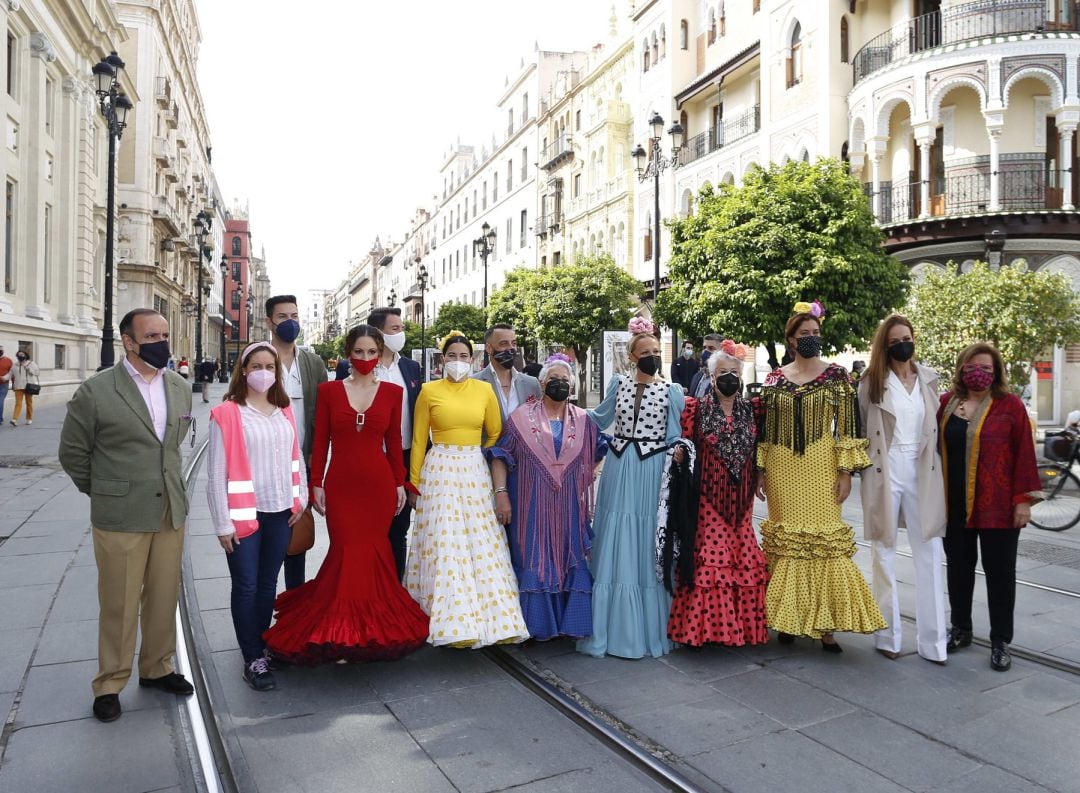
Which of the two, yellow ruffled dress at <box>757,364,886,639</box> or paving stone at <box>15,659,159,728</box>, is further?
yellow ruffled dress at <box>757,364,886,639</box>

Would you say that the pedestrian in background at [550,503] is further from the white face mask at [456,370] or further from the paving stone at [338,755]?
the paving stone at [338,755]

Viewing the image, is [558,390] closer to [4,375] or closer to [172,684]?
[172,684]

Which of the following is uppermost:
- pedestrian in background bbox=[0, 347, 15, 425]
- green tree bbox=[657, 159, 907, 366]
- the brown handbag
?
green tree bbox=[657, 159, 907, 366]

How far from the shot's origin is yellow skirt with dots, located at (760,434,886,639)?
4.73 m

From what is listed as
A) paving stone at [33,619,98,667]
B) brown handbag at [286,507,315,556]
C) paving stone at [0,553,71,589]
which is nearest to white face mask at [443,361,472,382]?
brown handbag at [286,507,315,556]

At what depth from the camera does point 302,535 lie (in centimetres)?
479

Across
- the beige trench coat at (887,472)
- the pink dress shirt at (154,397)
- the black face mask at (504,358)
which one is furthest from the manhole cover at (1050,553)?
the pink dress shirt at (154,397)

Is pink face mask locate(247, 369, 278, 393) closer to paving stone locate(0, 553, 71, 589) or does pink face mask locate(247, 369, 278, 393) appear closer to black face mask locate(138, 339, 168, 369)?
black face mask locate(138, 339, 168, 369)

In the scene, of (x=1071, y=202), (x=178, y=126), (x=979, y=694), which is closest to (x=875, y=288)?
(x=1071, y=202)

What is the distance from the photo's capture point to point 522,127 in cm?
5194

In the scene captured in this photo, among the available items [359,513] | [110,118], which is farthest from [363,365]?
[110,118]

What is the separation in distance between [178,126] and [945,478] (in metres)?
55.6

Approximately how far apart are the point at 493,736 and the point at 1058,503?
7.94 meters

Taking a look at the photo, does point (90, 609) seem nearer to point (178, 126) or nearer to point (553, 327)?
point (553, 327)
